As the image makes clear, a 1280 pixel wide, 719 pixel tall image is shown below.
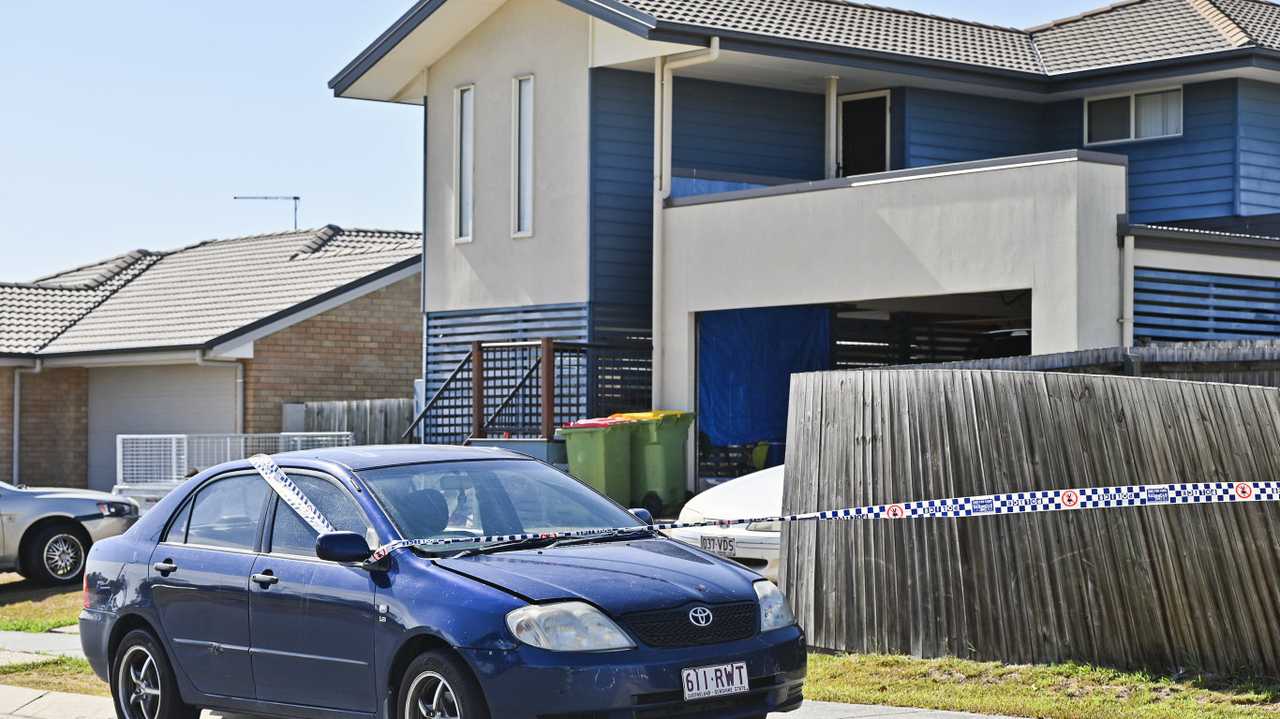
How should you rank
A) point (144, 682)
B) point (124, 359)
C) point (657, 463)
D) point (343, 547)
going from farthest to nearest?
point (124, 359) < point (657, 463) < point (144, 682) < point (343, 547)

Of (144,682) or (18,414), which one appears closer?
(144,682)

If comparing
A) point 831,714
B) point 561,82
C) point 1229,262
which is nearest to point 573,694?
point 831,714

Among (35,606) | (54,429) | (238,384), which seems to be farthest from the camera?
(54,429)

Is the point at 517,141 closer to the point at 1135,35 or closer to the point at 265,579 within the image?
the point at 1135,35

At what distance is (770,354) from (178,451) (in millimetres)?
9070

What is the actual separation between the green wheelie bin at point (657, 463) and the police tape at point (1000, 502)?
834 centimetres

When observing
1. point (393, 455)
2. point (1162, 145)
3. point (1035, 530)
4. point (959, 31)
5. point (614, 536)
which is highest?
point (959, 31)

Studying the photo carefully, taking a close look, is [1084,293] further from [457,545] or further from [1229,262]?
[457,545]

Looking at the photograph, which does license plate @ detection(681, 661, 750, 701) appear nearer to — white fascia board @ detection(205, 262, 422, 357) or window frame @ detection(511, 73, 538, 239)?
window frame @ detection(511, 73, 538, 239)

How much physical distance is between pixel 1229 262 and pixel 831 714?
34.6ft

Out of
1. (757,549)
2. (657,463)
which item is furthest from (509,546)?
(657,463)

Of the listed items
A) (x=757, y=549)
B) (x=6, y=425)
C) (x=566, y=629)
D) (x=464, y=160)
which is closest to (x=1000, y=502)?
(x=757, y=549)

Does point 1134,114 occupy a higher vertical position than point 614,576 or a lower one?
higher

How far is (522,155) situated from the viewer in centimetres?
2267
